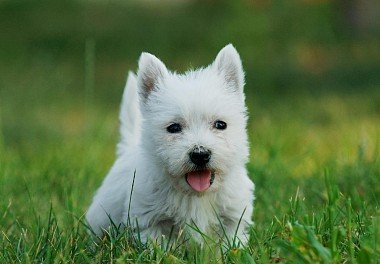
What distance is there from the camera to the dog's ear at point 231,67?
445 cm

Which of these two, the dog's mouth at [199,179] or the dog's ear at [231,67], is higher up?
the dog's ear at [231,67]

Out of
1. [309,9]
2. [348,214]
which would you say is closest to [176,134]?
[348,214]

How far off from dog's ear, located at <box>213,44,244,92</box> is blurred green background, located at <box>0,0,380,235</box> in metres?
0.28

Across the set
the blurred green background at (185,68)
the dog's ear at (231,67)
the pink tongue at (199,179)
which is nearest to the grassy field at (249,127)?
the blurred green background at (185,68)

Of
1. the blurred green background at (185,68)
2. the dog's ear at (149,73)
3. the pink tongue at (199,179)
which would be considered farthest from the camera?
the blurred green background at (185,68)

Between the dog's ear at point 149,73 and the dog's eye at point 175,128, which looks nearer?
the dog's eye at point 175,128

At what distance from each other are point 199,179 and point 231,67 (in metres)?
0.73

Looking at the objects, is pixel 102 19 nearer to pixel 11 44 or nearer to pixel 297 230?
pixel 11 44

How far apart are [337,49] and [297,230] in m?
Result: 10.3

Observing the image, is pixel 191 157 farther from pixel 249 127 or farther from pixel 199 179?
pixel 249 127

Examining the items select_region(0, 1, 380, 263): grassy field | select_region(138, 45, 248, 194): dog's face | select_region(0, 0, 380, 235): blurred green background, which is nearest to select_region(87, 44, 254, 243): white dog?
select_region(138, 45, 248, 194): dog's face

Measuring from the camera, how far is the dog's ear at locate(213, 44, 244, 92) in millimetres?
4453

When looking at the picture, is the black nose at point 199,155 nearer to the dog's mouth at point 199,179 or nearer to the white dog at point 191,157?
the white dog at point 191,157

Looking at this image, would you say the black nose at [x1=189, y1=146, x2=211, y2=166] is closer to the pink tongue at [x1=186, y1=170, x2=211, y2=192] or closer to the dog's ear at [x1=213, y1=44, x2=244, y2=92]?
the pink tongue at [x1=186, y1=170, x2=211, y2=192]
